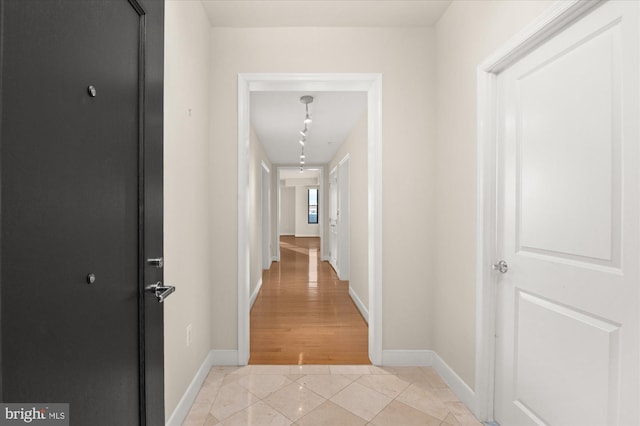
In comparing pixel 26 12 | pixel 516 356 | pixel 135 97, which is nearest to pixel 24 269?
pixel 26 12

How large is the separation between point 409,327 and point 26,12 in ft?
8.70

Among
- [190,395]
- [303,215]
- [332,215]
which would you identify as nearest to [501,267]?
[190,395]

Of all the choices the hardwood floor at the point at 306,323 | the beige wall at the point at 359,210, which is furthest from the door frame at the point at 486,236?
the beige wall at the point at 359,210

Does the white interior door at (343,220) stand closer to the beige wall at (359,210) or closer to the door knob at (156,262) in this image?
the beige wall at (359,210)

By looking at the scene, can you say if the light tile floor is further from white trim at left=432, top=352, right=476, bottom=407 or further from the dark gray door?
the dark gray door

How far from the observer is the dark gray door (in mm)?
598

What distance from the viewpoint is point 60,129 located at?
0.70 m

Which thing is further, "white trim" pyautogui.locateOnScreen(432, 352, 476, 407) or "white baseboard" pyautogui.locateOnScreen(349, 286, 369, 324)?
"white baseboard" pyautogui.locateOnScreen(349, 286, 369, 324)

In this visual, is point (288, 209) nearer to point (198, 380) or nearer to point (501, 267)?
point (198, 380)

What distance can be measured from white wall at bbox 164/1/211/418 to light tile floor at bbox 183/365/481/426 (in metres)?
0.27

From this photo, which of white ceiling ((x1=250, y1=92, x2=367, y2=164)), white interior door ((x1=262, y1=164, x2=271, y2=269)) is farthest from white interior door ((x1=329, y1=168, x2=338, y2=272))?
white interior door ((x1=262, y1=164, x2=271, y2=269))

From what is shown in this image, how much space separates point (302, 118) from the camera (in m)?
4.41

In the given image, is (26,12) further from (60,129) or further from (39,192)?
(39,192)

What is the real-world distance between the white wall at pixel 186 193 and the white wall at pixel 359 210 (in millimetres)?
1974
